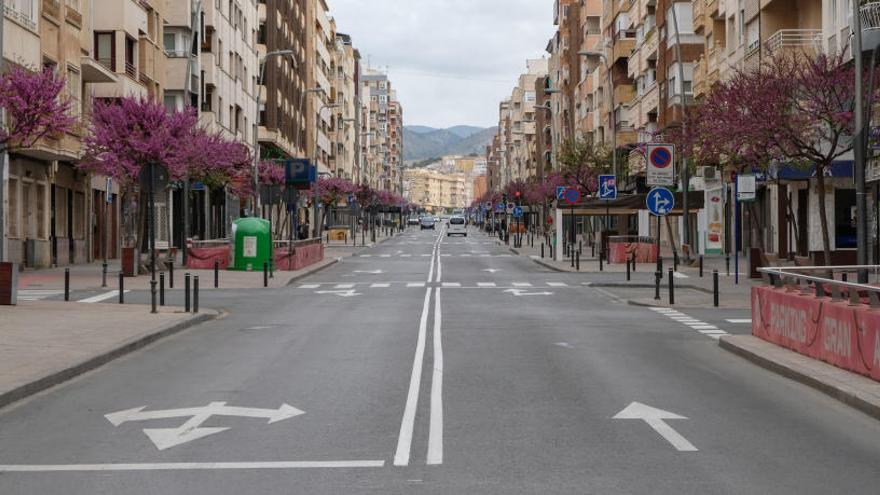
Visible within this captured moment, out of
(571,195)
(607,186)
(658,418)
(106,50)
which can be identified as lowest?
(658,418)

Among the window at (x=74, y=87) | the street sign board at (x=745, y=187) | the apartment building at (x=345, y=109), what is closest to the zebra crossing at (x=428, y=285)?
the street sign board at (x=745, y=187)

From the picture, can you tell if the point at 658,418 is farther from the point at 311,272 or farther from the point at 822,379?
the point at 311,272

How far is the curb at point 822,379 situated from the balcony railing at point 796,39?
91.8 ft

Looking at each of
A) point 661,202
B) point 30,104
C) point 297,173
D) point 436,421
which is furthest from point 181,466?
point 297,173

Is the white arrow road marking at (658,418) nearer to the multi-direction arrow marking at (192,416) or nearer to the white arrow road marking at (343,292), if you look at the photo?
the multi-direction arrow marking at (192,416)

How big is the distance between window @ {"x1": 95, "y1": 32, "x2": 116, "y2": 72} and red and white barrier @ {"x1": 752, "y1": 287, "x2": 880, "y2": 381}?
37553 millimetres

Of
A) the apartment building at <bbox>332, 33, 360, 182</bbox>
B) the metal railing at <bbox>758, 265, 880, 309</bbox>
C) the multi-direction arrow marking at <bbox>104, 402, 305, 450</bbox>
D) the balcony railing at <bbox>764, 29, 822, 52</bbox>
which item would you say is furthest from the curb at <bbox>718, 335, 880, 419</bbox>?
the apartment building at <bbox>332, 33, 360, 182</bbox>

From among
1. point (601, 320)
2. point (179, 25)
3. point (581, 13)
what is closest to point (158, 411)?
point (601, 320)

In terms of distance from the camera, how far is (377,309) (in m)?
24.0

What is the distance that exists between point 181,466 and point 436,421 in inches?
97.1

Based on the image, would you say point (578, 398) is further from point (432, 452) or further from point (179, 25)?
point (179, 25)

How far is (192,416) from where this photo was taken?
33.6 ft

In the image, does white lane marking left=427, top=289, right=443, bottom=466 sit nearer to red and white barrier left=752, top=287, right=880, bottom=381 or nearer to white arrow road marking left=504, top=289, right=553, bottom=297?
red and white barrier left=752, top=287, right=880, bottom=381

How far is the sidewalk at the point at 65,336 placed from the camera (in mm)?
12577
